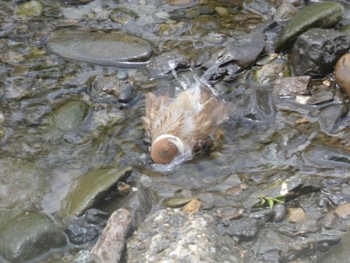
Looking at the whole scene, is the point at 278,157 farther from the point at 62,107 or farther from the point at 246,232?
the point at 62,107

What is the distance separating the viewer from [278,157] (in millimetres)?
4930

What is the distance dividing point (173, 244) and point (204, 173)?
98 cm

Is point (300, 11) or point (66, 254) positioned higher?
point (300, 11)

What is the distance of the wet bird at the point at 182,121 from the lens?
4.90 meters

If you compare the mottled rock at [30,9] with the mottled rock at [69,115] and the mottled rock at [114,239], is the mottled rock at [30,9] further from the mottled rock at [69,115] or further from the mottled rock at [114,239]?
the mottled rock at [114,239]

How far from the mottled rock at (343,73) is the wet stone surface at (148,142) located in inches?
0.5

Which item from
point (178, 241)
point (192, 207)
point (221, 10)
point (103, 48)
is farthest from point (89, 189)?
point (221, 10)

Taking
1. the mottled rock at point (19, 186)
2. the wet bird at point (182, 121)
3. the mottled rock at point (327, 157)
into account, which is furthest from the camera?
the wet bird at point (182, 121)

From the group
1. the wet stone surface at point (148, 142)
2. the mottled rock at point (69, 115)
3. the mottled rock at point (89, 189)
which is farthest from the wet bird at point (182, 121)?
the mottled rock at point (69, 115)

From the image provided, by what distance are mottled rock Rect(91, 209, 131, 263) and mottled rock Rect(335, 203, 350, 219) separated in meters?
1.48

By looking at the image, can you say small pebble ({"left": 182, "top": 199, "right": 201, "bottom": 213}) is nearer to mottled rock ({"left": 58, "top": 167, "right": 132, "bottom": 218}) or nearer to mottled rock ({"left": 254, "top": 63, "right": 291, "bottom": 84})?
mottled rock ({"left": 58, "top": 167, "right": 132, "bottom": 218})

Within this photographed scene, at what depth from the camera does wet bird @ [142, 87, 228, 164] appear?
490 centimetres

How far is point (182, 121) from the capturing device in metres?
5.09

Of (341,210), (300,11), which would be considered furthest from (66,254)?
(300,11)
